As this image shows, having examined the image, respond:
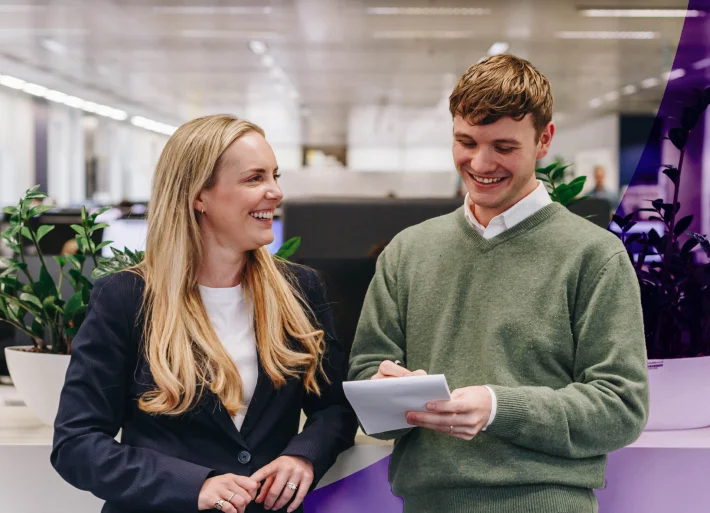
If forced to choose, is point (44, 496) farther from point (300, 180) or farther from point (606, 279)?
point (300, 180)

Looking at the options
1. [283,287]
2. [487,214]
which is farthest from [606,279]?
[283,287]

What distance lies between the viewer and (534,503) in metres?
1.25

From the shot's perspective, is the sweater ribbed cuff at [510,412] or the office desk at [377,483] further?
the office desk at [377,483]

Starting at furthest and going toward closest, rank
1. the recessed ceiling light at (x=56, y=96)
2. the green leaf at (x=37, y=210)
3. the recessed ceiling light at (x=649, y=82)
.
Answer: the recessed ceiling light at (x=56, y=96) < the recessed ceiling light at (x=649, y=82) < the green leaf at (x=37, y=210)

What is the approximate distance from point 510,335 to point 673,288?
25.2 inches

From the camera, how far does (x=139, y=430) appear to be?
137cm

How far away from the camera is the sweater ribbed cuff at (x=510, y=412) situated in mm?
1181

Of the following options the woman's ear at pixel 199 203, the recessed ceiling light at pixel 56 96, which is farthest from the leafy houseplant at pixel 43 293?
the recessed ceiling light at pixel 56 96

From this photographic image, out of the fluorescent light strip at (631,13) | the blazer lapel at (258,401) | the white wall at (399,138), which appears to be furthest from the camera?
the white wall at (399,138)

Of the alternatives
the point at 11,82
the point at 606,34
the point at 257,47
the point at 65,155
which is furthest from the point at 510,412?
the point at 65,155

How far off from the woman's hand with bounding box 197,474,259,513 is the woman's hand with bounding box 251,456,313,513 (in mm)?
28

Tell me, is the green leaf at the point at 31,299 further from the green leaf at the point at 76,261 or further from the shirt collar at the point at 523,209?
the shirt collar at the point at 523,209

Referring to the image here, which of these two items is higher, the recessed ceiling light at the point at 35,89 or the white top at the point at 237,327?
the recessed ceiling light at the point at 35,89

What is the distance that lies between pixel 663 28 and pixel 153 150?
13.3 metres
